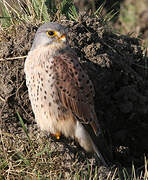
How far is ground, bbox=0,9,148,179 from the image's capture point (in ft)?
12.7

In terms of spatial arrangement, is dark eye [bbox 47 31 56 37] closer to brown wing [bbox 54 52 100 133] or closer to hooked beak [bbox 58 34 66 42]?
hooked beak [bbox 58 34 66 42]

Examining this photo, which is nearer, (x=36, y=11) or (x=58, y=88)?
(x=58, y=88)

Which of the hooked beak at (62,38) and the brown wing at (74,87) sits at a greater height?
the hooked beak at (62,38)

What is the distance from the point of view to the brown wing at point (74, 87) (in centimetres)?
394

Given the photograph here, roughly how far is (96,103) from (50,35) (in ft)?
3.77

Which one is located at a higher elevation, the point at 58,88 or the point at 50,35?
the point at 50,35

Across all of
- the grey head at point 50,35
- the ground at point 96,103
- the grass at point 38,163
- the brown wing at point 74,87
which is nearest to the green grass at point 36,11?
the ground at point 96,103

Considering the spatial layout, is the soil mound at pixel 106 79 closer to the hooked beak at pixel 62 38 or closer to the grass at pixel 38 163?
the grass at pixel 38 163

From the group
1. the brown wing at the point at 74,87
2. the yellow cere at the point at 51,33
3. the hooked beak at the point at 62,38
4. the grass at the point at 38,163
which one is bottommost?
the grass at the point at 38,163

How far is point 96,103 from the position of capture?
15.6 feet

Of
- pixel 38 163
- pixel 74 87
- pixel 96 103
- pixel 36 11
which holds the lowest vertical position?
pixel 38 163

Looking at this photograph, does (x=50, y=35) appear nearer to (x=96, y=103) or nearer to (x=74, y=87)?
(x=74, y=87)

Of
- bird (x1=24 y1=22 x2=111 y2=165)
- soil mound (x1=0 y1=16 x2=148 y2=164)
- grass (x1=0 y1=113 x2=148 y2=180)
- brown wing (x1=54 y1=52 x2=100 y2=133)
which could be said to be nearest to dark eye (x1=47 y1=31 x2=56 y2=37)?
bird (x1=24 y1=22 x2=111 y2=165)

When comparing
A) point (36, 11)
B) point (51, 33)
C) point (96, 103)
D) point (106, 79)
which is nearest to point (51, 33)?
point (51, 33)
